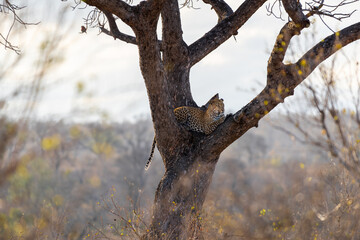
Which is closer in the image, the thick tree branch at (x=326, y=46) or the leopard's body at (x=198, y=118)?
the thick tree branch at (x=326, y=46)

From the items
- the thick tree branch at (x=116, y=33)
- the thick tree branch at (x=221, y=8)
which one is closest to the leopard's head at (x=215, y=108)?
the thick tree branch at (x=221, y=8)

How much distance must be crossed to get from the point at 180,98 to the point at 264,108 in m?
1.50

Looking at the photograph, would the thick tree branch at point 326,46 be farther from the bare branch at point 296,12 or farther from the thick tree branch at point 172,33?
the thick tree branch at point 172,33

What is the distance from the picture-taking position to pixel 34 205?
22.3 m

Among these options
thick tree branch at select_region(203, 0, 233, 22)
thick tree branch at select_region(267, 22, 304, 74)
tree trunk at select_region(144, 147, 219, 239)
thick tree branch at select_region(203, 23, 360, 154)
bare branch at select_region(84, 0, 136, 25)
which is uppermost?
thick tree branch at select_region(203, 0, 233, 22)

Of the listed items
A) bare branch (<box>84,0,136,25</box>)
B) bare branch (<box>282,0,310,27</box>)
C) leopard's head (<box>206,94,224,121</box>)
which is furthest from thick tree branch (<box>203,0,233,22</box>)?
bare branch (<box>84,0,136,25</box>)

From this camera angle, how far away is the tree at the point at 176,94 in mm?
5156

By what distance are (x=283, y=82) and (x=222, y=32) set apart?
156cm

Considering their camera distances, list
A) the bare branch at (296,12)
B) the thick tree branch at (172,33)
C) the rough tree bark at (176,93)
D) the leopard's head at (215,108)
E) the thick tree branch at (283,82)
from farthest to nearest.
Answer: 1. the leopard's head at (215,108)
2. the thick tree branch at (172,33)
3. the thick tree branch at (283,82)
4. the bare branch at (296,12)
5. the rough tree bark at (176,93)

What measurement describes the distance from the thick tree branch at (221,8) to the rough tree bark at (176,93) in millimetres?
1394

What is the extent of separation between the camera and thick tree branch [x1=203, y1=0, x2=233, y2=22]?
298 inches

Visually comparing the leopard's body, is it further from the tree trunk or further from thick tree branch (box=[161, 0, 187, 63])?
thick tree branch (box=[161, 0, 187, 63])

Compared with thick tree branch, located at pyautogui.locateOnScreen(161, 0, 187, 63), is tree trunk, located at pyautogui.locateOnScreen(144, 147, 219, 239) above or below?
below

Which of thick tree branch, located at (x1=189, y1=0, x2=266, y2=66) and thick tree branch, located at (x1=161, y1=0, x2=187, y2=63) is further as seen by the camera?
thick tree branch, located at (x1=189, y1=0, x2=266, y2=66)
